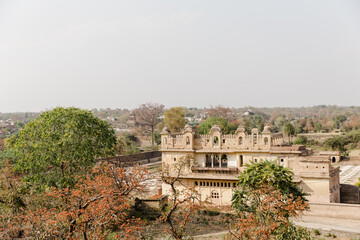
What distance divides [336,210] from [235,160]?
25.3ft

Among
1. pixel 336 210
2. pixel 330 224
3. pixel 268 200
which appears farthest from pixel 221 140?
pixel 268 200

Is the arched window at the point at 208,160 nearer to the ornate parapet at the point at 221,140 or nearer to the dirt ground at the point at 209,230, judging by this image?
the ornate parapet at the point at 221,140

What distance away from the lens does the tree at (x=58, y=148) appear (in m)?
22.3

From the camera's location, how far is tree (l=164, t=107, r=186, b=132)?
62553 mm

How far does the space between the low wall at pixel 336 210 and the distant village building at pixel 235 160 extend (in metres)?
0.52

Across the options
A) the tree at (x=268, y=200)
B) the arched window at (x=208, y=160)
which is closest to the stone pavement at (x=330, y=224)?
the tree at (x=268, y=200)

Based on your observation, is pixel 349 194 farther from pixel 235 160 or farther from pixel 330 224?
pixel 235 160

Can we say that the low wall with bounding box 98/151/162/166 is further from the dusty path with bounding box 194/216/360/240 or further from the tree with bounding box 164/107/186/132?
the dusty path with bounding box 194/216/360/240

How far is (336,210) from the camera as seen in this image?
72.5ft

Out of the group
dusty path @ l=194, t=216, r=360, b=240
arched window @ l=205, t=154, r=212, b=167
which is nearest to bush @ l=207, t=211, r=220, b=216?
dusty path @ l=194, t=216, r=360, b=240

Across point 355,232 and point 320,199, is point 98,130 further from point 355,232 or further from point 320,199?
point 355,232

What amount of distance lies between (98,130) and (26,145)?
15.7 ft

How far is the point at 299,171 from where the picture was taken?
23.4m

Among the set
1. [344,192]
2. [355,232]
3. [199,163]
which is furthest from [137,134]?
[355,232]
